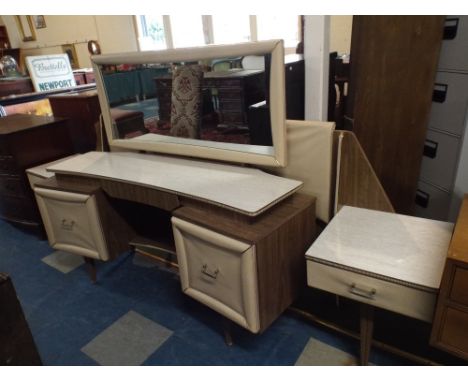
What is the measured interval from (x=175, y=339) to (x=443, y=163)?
1.23 m

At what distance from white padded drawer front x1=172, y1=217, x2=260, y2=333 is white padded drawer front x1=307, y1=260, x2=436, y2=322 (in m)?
0.18

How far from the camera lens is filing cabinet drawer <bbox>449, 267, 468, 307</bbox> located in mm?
775

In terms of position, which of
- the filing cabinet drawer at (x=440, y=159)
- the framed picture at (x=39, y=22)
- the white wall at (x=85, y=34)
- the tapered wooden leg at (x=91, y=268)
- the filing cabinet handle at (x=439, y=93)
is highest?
the framed picture at (x=39, y=22)

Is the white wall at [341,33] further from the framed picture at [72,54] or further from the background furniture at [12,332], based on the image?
the framed picture at [72,54]

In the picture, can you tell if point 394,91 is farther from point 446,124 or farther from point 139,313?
point 139,313

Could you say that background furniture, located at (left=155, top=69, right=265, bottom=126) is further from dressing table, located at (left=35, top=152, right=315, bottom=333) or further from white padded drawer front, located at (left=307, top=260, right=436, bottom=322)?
white padded drawer front, located at (left=307, top=260, right=436, bottom=322)

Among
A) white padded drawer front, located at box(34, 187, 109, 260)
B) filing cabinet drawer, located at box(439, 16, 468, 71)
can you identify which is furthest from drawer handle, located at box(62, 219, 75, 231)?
filing cabinet drawer, located at box(439, 16, 468, 71)

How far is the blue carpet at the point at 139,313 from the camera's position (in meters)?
1.26

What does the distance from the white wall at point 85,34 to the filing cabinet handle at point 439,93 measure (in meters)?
5.87

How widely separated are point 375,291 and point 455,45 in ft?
3.12

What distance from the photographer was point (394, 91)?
56.4 inches

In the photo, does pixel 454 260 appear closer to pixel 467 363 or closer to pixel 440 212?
pixel 467 363

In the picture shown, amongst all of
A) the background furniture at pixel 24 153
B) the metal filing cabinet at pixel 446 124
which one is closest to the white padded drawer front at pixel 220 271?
the metal filing cabinet at pixel 446 124

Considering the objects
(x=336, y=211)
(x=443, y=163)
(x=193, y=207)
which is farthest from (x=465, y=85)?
(x=193, y=207)
